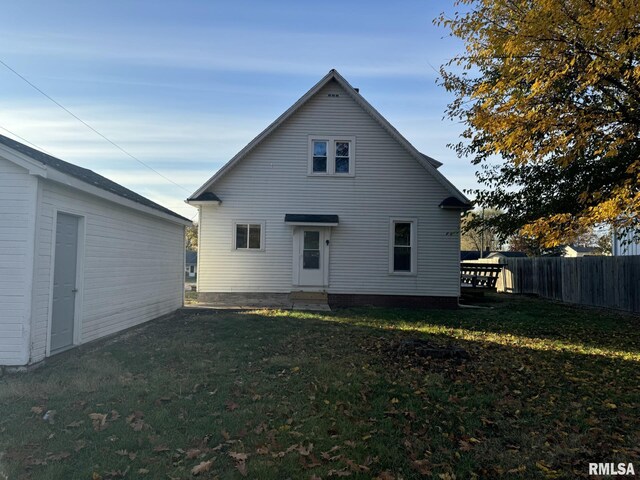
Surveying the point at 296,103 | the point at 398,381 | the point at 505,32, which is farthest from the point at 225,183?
the point at 398,381

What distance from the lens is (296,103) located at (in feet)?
47.6

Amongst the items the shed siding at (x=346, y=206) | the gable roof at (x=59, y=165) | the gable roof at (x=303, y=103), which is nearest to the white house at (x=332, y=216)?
the shed siding at (x=346, y=206)

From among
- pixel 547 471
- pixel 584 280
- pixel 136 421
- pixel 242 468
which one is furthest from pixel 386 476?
pixel 584 280

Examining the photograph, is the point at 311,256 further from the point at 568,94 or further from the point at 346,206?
the point at 568,94

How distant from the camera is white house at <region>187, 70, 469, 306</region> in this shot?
48.3 feet

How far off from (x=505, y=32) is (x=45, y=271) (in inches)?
384

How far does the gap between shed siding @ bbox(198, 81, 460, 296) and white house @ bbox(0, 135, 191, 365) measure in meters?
4.19

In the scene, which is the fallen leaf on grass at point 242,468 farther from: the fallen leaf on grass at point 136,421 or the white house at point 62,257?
the white house at point 62,257

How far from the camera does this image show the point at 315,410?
4.89 meters

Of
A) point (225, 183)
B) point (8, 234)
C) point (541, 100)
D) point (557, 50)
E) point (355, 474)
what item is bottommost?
point (355, 474)

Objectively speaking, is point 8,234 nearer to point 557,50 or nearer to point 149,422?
point 149,422
